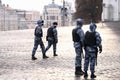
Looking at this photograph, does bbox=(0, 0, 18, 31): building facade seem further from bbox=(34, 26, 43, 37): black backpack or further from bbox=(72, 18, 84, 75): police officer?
bbox=(72, 18, 84, 75): police officer

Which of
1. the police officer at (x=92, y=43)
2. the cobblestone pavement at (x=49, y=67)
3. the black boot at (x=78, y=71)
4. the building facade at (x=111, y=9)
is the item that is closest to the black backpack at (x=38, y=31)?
the cobblestone pavement at (x=49, y=67)

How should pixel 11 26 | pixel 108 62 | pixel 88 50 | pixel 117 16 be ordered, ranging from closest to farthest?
pixel 88 50 → pixel 108 62 → pixel 117 16 → pixel 11 26

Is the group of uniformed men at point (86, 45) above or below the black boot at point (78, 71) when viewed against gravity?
above

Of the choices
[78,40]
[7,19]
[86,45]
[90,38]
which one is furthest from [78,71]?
[7,19]

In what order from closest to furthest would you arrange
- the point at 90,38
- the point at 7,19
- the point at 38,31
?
the point at 90,38
the point at 38,31
the point at 7,19

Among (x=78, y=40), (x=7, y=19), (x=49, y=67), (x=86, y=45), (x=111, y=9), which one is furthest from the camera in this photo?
(x=7, y=19)

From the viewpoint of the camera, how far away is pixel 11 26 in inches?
3755

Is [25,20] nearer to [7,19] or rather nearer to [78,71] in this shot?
[7,19]

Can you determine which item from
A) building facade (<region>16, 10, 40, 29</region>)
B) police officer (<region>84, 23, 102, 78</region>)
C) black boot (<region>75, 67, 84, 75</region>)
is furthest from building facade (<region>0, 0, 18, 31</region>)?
police officer (<region>84, 23, 102, 78</region>)

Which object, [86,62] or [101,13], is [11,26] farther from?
[86,62]

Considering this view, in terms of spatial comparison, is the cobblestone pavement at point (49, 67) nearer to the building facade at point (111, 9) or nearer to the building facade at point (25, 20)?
the building facade at point (111, 9)

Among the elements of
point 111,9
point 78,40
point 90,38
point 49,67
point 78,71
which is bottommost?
point 49,67

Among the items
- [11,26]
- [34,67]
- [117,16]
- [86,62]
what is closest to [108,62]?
[34,67]

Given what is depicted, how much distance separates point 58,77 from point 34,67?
9.95 ft
